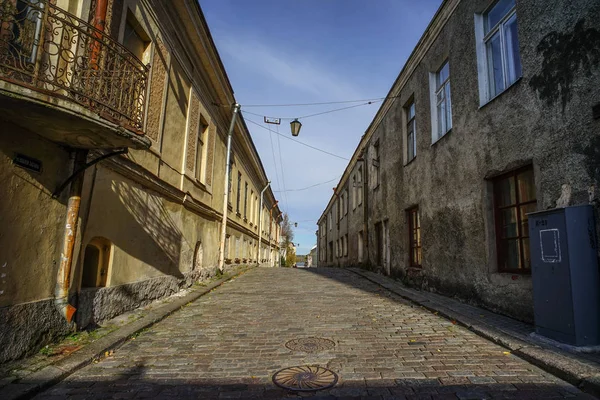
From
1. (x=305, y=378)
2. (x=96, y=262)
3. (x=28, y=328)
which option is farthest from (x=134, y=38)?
(x=305, y=378)

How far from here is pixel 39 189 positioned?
14.0ft

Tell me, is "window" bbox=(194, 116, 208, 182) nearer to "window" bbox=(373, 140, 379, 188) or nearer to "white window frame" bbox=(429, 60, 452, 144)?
"white window frame" bbox=(429, 60, 452, 144)

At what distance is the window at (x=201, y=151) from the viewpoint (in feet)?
36.0

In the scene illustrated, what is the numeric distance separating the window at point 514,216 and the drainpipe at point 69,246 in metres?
6.41

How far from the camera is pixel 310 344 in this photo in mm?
4930

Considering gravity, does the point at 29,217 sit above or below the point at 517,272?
above

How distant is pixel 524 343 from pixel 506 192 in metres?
2.93

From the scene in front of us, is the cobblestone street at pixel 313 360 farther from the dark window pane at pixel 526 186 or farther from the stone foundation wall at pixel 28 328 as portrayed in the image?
the dark window pane at pixel 526 186

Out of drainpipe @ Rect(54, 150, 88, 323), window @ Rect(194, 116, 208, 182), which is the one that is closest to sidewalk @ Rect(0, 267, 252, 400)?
drainpipe @ Rect(54, 150, 88, 323)

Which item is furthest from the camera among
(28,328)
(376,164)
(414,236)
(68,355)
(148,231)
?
(376,164)

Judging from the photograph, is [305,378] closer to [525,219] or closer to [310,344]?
[310,344]

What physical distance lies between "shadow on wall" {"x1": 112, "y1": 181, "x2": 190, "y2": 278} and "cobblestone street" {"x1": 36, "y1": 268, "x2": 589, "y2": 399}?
4.39 feet

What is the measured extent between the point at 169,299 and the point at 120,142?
4.50 m

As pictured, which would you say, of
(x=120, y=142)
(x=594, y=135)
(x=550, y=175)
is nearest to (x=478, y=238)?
(x=550, y=175)
